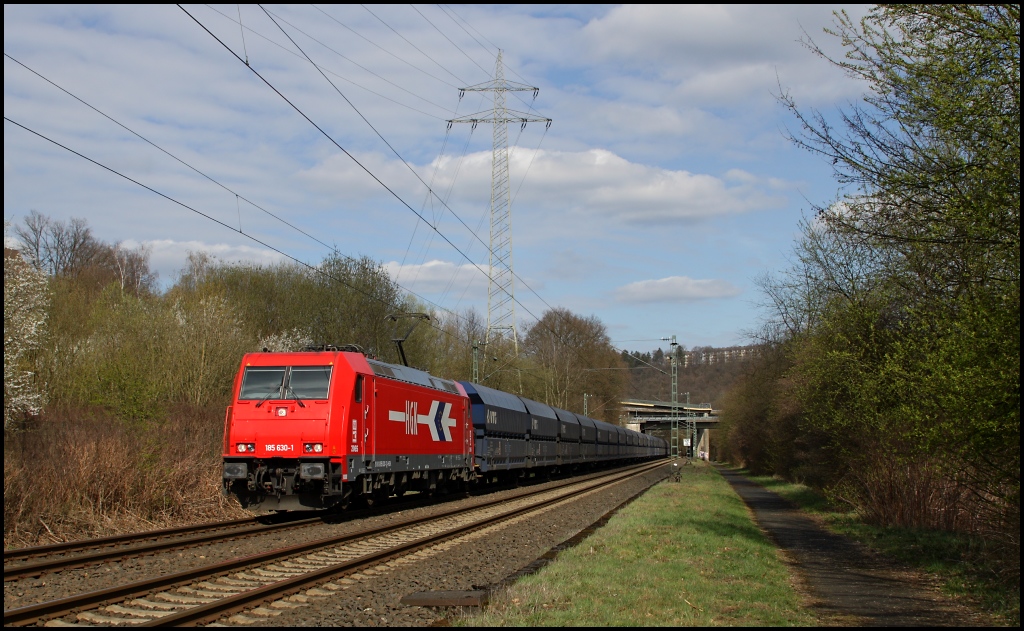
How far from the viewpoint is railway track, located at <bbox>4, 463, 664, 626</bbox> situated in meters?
7.70

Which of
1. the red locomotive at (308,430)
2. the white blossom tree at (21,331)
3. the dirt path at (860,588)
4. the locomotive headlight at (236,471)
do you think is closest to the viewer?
the dirt path at (860,588)

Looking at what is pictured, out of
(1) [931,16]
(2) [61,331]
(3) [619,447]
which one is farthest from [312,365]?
(3) [619,447]

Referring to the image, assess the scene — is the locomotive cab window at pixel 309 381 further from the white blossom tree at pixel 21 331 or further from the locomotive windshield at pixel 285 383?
the white blossom tree at pixel 21 331

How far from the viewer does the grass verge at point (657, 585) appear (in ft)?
26.3

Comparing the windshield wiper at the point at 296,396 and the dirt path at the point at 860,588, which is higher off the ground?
the windshield wiper at the point at 296,396

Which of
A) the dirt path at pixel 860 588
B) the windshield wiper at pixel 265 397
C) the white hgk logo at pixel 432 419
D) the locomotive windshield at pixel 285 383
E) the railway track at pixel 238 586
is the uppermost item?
the locomotive windshield at pixel 285 383

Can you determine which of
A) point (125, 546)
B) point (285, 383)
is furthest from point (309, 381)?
point (125, 546)

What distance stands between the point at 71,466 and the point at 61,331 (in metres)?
17.3

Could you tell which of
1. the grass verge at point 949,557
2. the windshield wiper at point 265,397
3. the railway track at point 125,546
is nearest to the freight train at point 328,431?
the windshield wiper at point 265,397

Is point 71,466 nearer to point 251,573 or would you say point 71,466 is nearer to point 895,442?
point 251,573

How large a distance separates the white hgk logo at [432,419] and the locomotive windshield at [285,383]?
2.52m

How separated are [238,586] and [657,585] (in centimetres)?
490

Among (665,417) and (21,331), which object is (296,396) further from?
(665,417)

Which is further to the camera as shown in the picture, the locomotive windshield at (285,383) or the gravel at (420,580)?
the locomotive windshield at (285,383)
